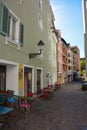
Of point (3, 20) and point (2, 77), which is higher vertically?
point (3, 20)

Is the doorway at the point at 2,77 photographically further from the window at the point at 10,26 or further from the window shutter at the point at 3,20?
the window shutter at the point at 3,20

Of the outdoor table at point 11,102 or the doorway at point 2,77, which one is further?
the doorway at point 2,77

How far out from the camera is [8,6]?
8.10m

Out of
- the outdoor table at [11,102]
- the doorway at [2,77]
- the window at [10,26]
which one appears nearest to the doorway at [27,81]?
the doorway at [2,77]

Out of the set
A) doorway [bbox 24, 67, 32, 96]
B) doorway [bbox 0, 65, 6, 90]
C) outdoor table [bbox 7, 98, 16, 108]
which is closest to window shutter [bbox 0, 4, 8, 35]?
doorway [bbox 0, 65, 6, 90]

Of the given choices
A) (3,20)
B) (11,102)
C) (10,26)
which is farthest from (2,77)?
(3,20)

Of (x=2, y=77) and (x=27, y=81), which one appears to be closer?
(x=2, y=77)

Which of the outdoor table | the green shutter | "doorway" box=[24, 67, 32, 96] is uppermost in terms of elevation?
the green shutter

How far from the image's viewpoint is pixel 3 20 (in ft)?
24.4

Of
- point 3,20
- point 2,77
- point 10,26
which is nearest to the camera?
point 3,20

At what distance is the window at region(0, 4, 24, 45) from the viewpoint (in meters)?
7.43

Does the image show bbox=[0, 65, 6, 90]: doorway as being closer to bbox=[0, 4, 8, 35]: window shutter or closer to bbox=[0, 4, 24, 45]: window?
bbox=[0, 4, 24, 45]: window

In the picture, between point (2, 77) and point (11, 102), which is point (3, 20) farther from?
point (11, 102)

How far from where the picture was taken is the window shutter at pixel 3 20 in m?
7.26
